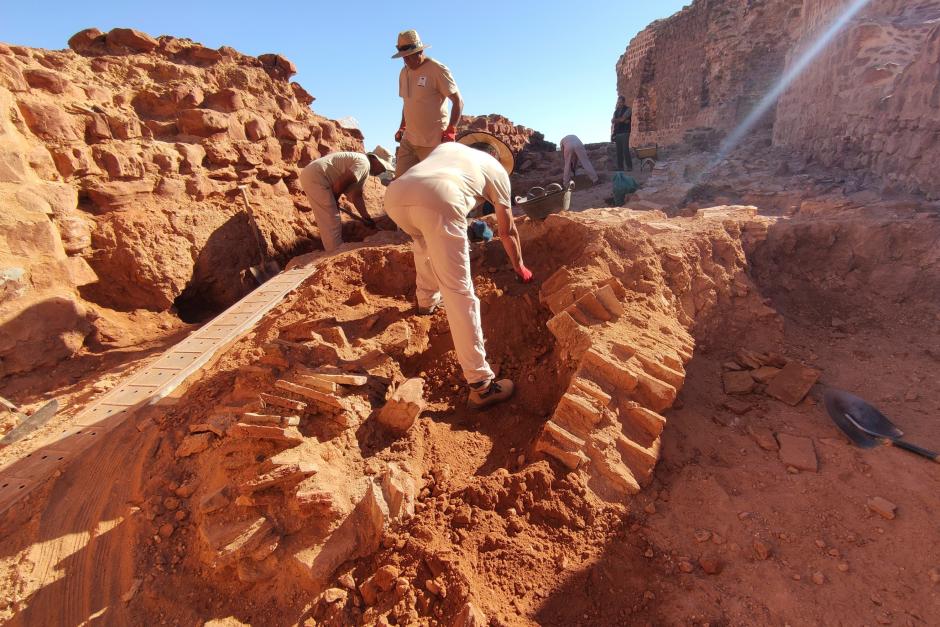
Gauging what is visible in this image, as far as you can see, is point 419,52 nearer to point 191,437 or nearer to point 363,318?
point 363,318

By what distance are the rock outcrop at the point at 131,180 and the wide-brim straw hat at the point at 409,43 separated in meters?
2.80

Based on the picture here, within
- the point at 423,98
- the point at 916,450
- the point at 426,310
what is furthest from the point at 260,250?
the point at 916,450

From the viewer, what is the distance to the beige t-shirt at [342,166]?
5.11 m

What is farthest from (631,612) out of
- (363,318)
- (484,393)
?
→ (363,318)

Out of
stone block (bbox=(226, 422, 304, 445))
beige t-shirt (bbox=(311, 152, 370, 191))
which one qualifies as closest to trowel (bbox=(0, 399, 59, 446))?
stone block (bbox=(226, 422, 304, 445))

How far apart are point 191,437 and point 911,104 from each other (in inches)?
269

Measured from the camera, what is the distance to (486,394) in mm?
2590

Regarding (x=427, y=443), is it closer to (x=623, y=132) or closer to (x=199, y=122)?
(x=199, y=122)

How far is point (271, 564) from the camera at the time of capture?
1.76 metres

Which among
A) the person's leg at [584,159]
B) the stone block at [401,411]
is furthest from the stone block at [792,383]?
the person's leg at [584,159]

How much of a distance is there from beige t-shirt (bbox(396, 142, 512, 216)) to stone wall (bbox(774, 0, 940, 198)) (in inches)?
169

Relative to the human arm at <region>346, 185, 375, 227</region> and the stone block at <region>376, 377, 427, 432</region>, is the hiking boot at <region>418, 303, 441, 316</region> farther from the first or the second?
the human arm at <region>346, 185, 375, 227</region>

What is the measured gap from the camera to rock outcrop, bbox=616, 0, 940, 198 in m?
4.45

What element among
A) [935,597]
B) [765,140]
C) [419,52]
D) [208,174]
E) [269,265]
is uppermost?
[419,52]
